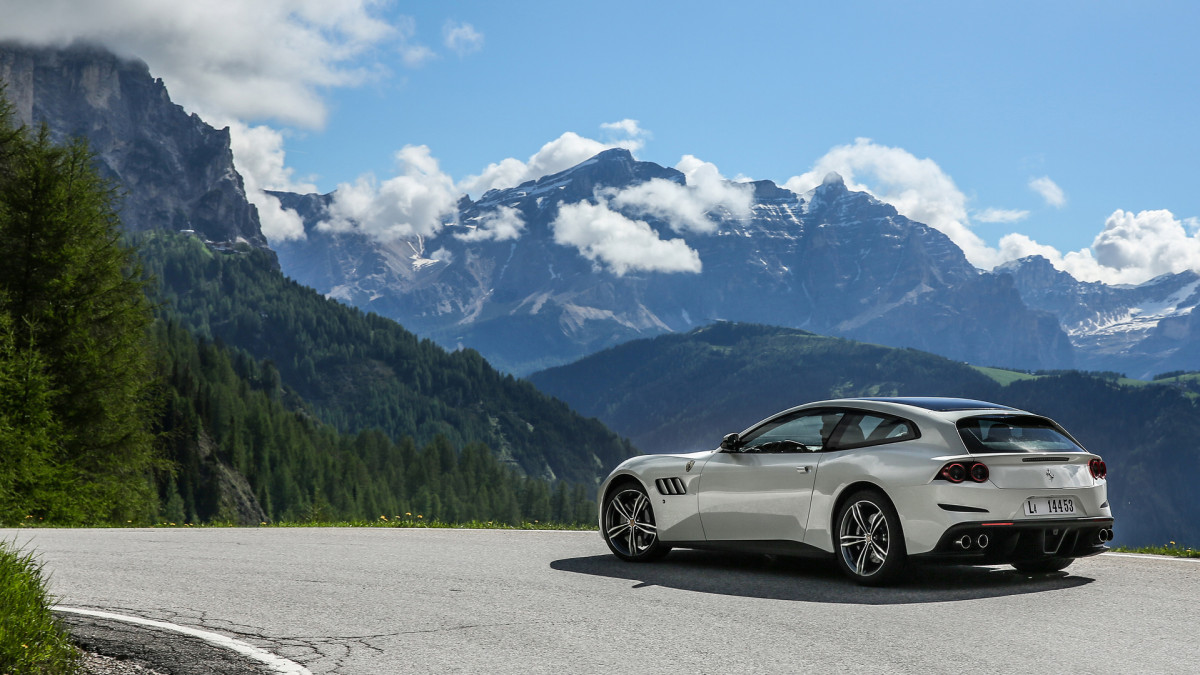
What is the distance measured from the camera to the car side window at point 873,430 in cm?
839

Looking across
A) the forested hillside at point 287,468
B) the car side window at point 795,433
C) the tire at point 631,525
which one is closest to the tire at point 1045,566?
the car side window at point 795,433

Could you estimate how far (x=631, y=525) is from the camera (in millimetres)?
10320

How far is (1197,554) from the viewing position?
1069cm

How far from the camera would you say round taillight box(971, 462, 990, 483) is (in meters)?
7.88

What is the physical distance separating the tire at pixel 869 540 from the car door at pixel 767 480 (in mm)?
361

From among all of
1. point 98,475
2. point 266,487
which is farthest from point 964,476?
point 266,487

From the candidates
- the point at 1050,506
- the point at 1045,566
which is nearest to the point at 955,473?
the point at 1050,506

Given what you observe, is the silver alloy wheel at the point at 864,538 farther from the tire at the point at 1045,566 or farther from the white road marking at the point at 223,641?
the white road marking at the point at 223,641

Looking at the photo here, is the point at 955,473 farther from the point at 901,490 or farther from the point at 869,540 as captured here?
the point at 869,540

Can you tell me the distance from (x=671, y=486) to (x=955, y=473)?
2.90 metres

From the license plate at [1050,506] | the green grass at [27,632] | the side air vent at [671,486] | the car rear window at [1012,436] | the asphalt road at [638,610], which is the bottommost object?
the asphalt road at [638,610]

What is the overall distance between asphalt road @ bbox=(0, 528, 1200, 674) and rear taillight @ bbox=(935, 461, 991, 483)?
89 cm

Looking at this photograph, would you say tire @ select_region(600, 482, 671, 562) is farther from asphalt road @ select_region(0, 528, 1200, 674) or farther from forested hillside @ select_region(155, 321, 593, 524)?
forested hillside @ select_region(155, 321, 593, 524)

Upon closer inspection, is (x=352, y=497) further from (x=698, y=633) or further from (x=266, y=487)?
(x=698, y=633)
